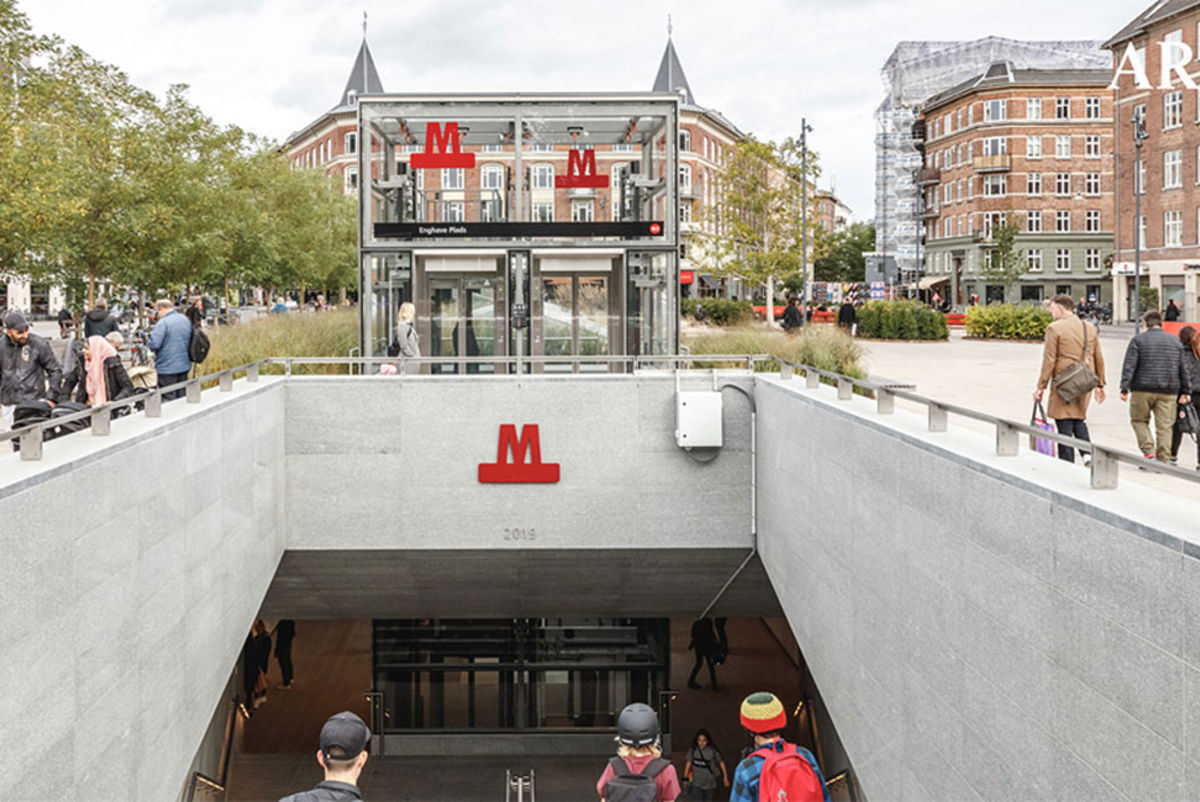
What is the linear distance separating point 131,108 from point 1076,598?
3092 centimetres

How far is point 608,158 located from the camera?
19.1 metres

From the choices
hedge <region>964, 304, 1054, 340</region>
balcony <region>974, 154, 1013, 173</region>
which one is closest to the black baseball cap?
hedge <region>964, 304, 1054, 340</region>

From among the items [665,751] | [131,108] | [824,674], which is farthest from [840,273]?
[824,674]

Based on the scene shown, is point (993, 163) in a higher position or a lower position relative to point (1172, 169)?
higher

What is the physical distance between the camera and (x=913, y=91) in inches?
3984

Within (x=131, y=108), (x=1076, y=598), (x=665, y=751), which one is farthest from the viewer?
(x=131, y=108)

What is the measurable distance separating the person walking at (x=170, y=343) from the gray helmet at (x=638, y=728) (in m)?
8.62

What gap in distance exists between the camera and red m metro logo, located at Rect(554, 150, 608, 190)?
18906 millimetres

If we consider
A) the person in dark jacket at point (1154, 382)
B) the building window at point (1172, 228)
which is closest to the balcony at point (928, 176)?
the building window at point (1172, 228)

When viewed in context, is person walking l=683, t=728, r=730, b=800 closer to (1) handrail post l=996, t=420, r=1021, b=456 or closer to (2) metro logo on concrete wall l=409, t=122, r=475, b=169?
(2) metro logo on concrete wall l=409, t=122, r=475, b=169

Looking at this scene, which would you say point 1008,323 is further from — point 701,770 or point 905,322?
point 701,770

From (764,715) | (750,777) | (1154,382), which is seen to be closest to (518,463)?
(1154,382)

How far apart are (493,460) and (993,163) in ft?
225

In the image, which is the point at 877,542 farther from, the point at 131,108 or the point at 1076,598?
the point at 131,108
